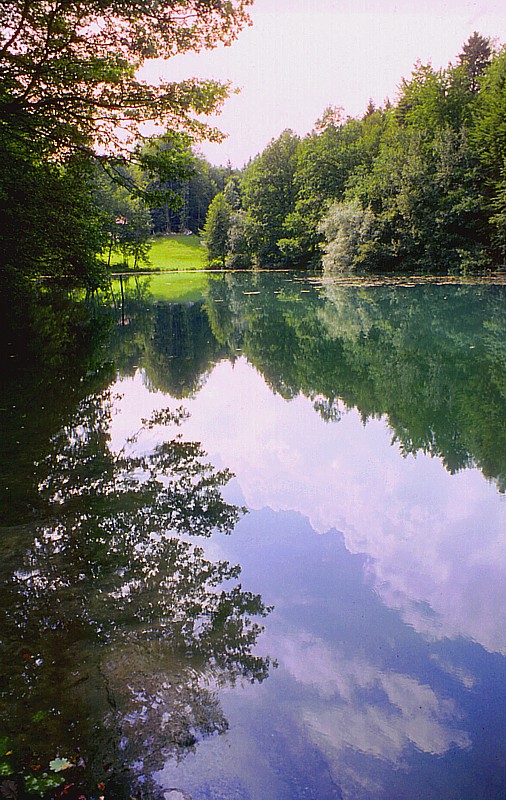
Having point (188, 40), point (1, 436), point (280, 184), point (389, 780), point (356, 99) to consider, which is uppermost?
point (356, 99)

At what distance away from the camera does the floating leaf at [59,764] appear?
2039 mm

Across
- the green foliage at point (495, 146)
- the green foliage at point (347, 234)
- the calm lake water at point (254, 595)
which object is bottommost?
the calm lake water at point (254, 595)

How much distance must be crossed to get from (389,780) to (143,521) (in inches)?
97.4

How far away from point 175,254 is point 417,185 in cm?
3884

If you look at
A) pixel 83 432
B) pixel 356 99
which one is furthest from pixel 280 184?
pixel 83 432

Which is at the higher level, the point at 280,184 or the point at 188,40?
the point at 280,184

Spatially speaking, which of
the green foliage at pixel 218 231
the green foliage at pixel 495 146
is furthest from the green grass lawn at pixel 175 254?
the green foliage at pixel 495 146

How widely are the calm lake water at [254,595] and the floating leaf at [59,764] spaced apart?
2 centimetres

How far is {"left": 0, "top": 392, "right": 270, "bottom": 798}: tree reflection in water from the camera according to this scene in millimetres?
2186

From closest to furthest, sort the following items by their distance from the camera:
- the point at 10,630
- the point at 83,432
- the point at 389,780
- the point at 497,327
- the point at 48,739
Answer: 1. the point at 389,780
2. the point at 48,739
3. the point at 10,630
4. the point at 83,432
5. the point at 497,327

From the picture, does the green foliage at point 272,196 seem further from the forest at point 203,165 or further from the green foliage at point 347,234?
the green foliage at point 347,234

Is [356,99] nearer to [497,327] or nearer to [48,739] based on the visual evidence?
[497,327]

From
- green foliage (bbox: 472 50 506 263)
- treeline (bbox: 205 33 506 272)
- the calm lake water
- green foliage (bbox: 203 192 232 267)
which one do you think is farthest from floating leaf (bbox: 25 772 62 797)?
green foliage (bbox: 203 192 232 267)

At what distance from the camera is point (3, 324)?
1504 centimetres
